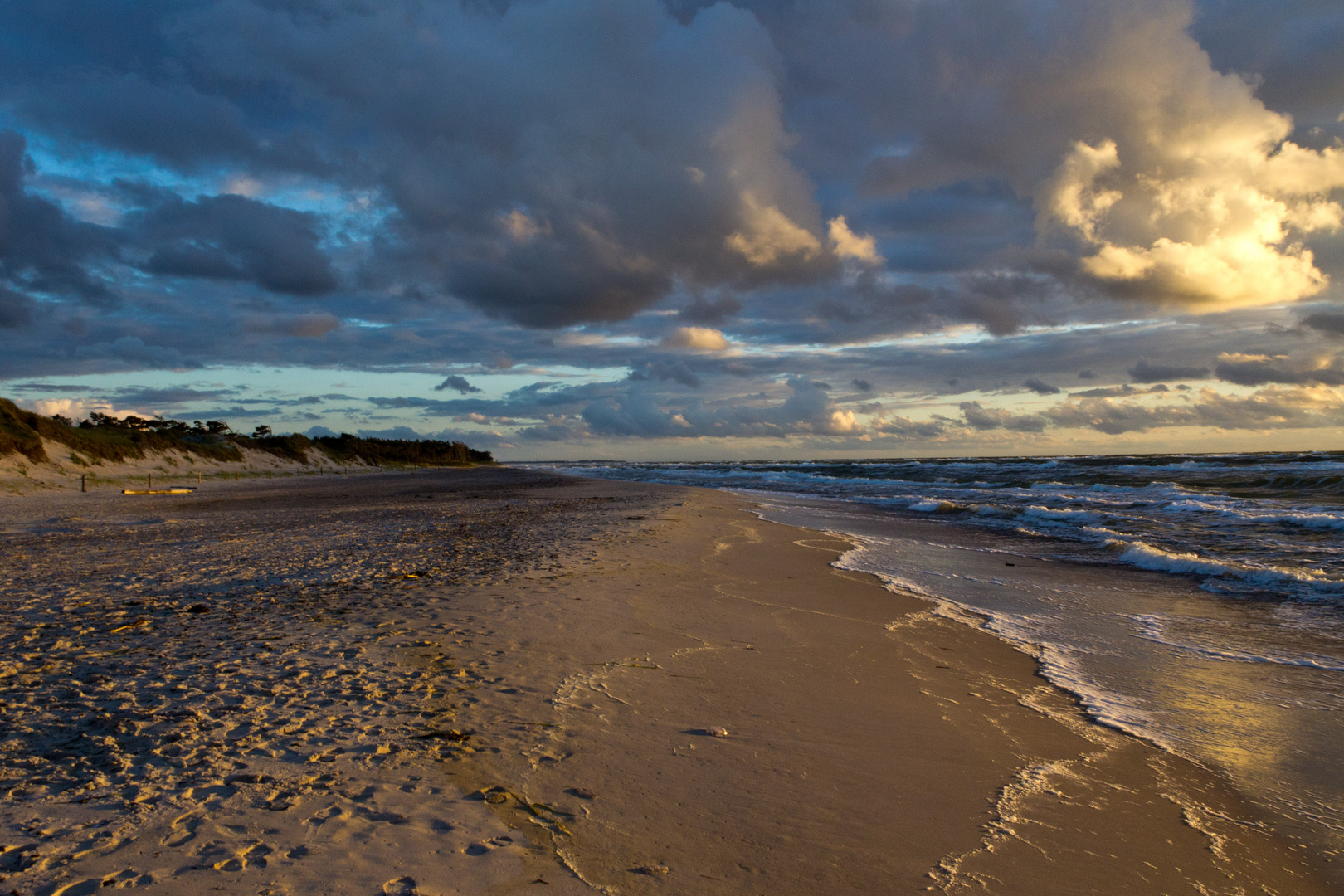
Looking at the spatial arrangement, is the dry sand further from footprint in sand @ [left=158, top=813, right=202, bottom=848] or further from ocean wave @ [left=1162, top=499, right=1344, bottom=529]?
ocean wave @ [left=1162, top=499, right=1344, bottom=529]

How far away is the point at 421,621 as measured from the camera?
23.1ft

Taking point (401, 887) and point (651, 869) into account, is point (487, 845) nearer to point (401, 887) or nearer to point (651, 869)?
point (401, 887)

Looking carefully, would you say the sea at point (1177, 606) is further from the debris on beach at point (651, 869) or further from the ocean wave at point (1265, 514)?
the debris on beach at point (651, 869)

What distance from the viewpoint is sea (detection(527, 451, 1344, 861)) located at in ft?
15.5

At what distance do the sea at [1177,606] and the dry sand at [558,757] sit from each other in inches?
19.6

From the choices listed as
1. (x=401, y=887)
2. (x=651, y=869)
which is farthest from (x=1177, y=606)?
(x=401, y=887)

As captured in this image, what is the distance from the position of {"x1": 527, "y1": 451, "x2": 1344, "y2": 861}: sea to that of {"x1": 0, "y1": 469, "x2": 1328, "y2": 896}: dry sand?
50 cm

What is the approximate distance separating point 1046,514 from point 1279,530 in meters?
5.39

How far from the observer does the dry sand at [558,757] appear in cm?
303

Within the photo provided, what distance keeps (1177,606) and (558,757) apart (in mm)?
9255

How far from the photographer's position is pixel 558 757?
4051 millimetres

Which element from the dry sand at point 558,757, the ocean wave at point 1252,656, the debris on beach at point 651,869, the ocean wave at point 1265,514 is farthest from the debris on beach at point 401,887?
the ocean wave at point 1265,514

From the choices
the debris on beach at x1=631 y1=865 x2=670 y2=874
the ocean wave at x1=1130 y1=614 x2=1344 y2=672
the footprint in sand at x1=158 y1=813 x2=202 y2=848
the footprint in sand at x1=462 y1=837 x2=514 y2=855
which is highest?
the footprint in sand at x1=158 y1=813 x2=202 y2=848

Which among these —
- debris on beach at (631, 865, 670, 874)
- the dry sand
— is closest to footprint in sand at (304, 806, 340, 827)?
the dry sand
